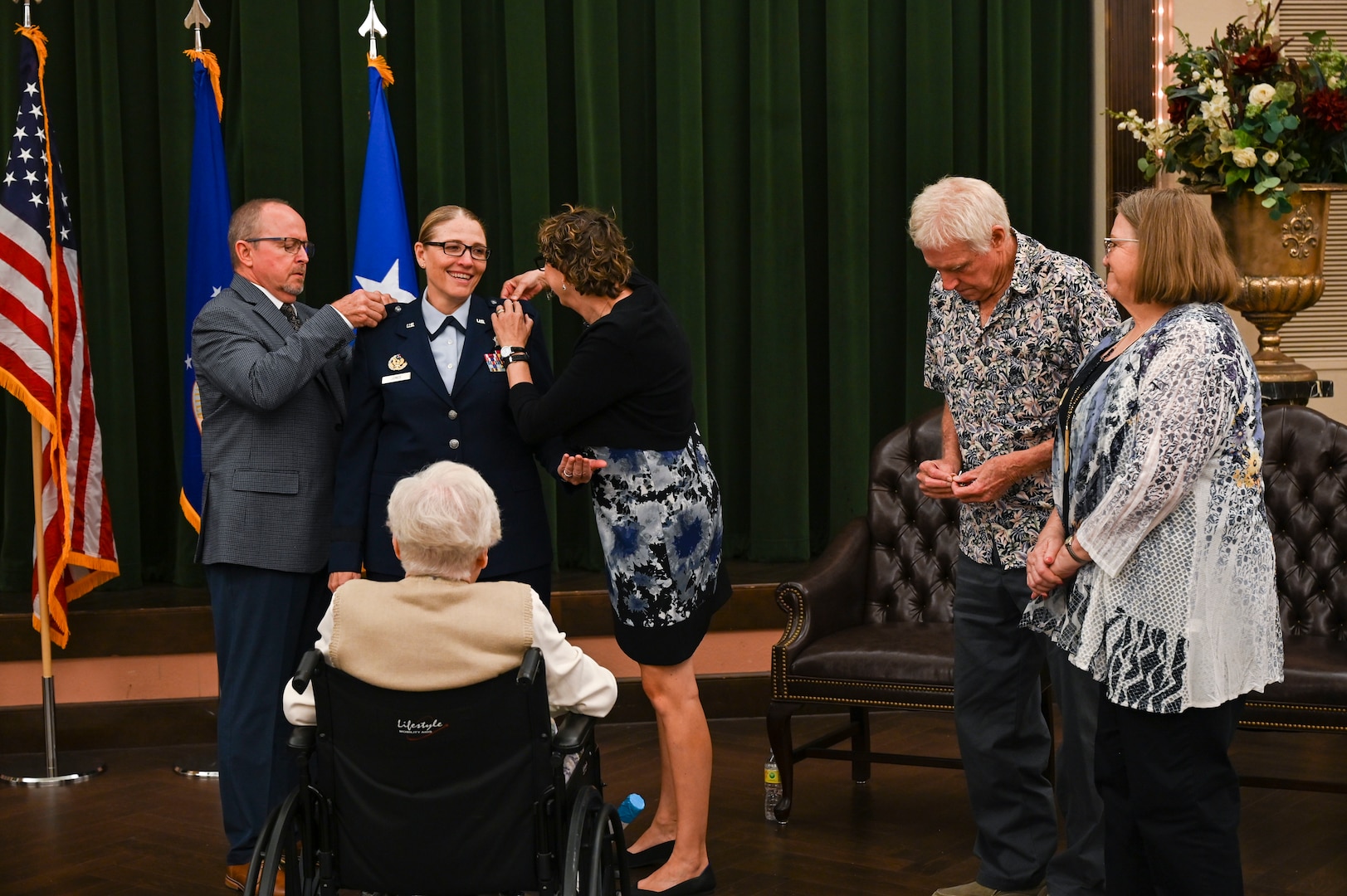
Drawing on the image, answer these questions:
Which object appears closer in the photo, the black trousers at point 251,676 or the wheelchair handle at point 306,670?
the wheelchair handle at point 306,670

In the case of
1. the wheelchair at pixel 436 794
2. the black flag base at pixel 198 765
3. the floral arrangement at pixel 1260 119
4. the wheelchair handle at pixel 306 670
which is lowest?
the black flag base at pixel 198 765

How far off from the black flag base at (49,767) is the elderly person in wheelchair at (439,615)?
90.4 inches

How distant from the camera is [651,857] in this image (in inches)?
132

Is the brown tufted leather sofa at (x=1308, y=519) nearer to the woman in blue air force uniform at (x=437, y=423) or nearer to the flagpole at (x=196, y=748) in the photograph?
the woman in blue air force uniform at (x=437, y=423)

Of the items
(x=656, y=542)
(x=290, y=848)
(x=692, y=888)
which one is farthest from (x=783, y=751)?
(x=290, y=848)

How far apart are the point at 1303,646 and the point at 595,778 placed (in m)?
2.18

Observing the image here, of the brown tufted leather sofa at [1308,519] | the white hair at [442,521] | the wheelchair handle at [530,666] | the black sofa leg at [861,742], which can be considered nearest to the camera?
the wheelchair handle at [530,666]

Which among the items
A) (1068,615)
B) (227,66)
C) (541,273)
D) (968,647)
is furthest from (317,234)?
(1068,615)

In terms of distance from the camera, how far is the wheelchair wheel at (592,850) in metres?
2.22

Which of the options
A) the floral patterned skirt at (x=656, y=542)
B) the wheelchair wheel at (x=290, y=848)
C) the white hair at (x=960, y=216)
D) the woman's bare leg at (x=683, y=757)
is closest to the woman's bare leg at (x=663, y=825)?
the woman's bare leg at (x=683, y=757)

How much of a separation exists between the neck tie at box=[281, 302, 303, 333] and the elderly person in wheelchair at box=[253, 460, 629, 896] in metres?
1.16

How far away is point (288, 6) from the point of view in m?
5.16

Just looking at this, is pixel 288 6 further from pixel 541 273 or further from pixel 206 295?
pixel 541 273

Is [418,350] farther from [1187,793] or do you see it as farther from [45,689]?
[45,689]
